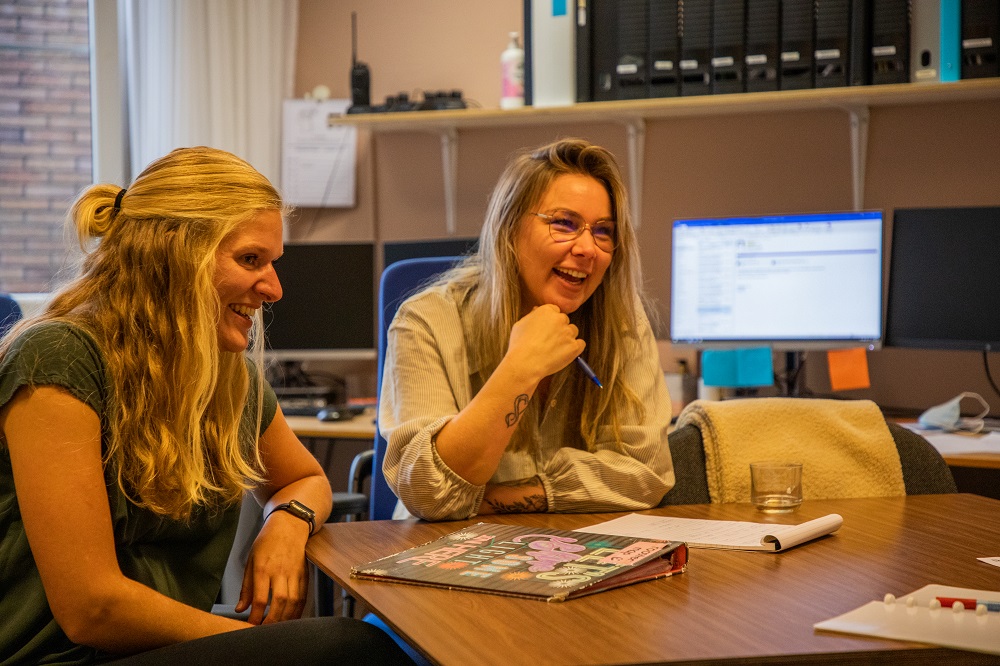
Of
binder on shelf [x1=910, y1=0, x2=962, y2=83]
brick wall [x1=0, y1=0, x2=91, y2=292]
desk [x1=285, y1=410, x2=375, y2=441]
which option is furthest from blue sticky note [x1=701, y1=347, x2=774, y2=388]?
brick wall [x1=0, y1=0, x2=91, y2=292]

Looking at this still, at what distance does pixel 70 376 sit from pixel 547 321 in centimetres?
73

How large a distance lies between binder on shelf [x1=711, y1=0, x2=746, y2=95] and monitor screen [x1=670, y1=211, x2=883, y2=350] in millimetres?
360

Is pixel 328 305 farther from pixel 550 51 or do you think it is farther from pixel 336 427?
pixel 550 51

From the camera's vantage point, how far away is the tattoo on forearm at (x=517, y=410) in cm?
152

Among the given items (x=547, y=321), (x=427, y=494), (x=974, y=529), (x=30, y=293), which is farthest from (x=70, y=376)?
(x=30, y=293)

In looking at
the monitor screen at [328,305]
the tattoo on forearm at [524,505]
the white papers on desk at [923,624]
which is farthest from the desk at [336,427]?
the white papers on desk at [923,624]

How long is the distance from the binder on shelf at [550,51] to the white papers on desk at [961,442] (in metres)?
1.26

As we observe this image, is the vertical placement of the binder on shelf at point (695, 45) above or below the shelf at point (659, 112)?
above

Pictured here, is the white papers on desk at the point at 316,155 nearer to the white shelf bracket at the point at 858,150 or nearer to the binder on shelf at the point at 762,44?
the binder on shelf at the point at 762,44

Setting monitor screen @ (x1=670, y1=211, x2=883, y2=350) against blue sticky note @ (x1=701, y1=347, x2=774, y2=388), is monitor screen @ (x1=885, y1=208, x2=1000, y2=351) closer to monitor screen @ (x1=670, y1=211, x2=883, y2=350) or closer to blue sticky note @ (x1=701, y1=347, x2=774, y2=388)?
monitor screen @ (x1=670, y1=211, x2=883, y2=350)

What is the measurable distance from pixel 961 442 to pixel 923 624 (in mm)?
1496

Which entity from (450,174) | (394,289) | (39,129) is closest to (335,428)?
(394,289)

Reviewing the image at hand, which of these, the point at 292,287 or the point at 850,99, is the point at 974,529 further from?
the point at 292,287

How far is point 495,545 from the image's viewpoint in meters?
1.23
